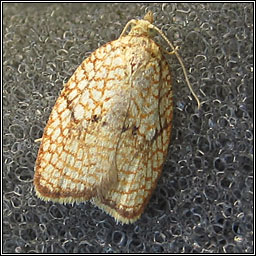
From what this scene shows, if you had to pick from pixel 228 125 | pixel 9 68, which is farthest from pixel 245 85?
pixel 9 68

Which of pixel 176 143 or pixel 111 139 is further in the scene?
pixel 176 143

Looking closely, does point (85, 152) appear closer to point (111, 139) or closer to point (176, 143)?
point (111, 139)

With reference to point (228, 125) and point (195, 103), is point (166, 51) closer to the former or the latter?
point (195, 103)

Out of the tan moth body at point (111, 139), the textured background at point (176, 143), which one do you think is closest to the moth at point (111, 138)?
the tan moth body at point (111, 139)

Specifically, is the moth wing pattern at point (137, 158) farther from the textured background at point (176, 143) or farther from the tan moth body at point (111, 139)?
the textured background at point (176, 143)

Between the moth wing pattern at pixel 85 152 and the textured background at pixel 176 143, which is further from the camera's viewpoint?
the textured background at pixel 176 143

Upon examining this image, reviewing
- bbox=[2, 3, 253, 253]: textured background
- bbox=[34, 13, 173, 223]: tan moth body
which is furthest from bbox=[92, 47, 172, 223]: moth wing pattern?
bbox=[2, 3, 253, 253]: textured background

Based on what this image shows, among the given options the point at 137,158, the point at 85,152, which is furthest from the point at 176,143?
the point at 85,152

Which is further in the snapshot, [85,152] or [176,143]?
[176,143]
